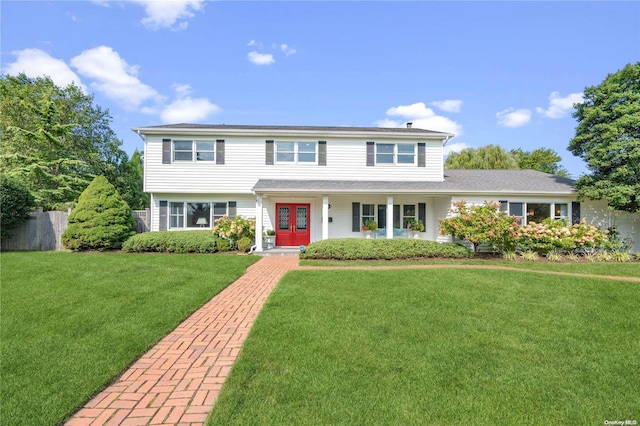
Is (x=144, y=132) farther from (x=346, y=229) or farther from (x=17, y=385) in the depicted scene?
(x=17, y=385)

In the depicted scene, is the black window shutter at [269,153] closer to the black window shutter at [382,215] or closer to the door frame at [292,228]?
the door frame at [292,228]

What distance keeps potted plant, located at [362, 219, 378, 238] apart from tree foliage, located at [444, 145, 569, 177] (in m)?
19.9

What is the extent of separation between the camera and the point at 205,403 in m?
2.81

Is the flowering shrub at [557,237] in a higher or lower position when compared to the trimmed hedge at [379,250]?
higher

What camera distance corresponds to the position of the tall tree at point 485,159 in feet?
95.0

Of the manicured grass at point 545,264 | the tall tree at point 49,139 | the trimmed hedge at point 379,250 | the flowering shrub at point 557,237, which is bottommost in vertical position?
the manicured grass at point 545,264

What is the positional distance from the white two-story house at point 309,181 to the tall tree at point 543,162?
20.5 m

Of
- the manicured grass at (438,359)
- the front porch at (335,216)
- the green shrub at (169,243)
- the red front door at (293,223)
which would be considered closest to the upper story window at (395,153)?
the front porch at (335,216)

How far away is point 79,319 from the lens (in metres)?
4.87

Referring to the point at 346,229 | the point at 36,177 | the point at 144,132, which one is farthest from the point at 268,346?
the point at 36,177

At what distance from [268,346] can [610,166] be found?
15981 millimetres

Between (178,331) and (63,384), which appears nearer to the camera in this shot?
(63,384)

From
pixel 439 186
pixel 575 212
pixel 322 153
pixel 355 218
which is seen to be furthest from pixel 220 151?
pixel 575 212

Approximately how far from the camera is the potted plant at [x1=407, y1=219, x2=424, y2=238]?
14930mm
